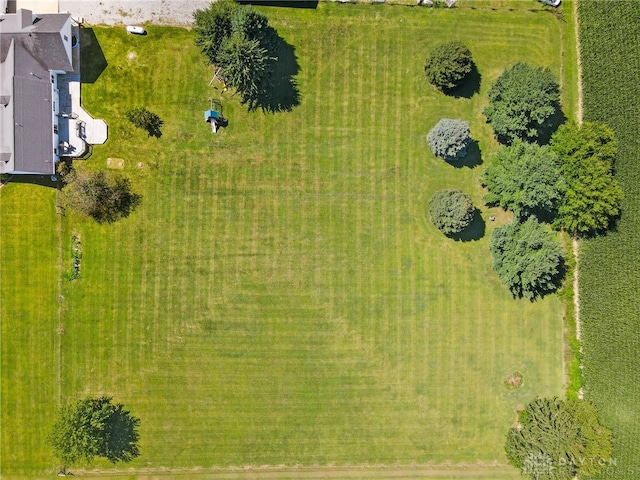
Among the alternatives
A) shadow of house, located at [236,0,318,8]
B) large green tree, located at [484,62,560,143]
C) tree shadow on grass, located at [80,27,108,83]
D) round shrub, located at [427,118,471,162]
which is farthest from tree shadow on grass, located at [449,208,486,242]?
tree shadow on grass, located at [80,27,108,83]

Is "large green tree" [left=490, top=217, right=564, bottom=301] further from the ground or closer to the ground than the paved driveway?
closer to the ground

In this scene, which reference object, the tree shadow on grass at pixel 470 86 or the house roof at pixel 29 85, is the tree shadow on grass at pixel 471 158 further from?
the house roof at pixel 29 85

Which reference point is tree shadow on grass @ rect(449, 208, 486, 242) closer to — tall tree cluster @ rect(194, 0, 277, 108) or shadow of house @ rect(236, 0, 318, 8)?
tall tree cluster @ rect(194, 0, 277, 108)

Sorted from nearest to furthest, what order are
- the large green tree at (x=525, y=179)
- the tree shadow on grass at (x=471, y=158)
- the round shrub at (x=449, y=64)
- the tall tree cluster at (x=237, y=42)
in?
1. the tall tree cluster at (x=237, y=42)
2. the large green tree at (x=525, y=179)
3. the round shrub at (x=449, y=64)
4. the tree shadow on grass at (x=471, y=158)

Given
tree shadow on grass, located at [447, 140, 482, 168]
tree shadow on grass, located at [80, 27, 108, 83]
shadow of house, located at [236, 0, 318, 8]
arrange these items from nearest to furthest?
tree shadow on grass, located at [80, 27, 108, 83] → shadow of house, located at [236, 0, 318, 8] → tree shadow on grass, located at [447, 140, 482, 168]

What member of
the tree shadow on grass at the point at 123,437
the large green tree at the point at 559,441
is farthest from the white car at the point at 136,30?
the large green tree at the point at 559,441

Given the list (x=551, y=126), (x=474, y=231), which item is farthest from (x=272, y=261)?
(x=551, y=126)
